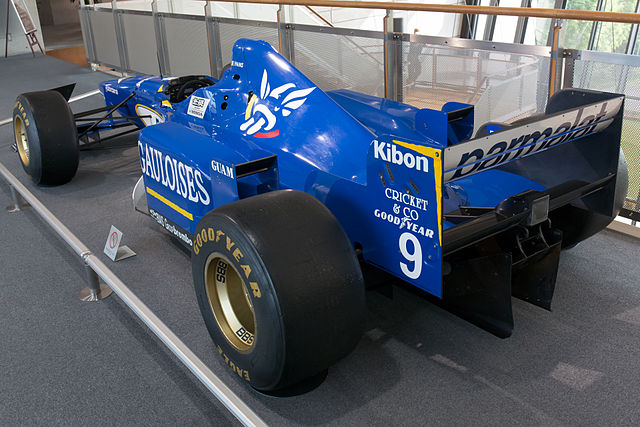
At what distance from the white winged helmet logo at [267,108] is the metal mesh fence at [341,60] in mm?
1935

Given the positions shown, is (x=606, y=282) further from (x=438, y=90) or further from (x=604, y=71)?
(x=438, y=90)

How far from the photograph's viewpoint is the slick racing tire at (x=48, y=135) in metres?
4.15

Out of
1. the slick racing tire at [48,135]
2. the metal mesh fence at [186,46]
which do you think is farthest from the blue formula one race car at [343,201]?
the metal mesh fence at [186,46]

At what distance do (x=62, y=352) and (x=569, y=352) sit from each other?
2254mm

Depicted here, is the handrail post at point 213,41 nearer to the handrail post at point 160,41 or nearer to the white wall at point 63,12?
the handrail post at point 160,41

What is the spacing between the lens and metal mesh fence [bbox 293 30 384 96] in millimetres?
4891

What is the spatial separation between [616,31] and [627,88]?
24.6 feet

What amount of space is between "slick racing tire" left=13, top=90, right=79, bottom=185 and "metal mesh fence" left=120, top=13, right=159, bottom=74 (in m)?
4.14

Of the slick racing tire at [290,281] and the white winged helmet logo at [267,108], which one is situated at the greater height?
the white winged helmet logo at [267,108]

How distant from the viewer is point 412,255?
2123 mm

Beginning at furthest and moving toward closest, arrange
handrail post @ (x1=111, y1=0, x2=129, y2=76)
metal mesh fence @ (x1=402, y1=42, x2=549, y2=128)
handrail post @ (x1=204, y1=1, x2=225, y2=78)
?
1. handrail post @ (x1=111, y1=0, x2=129, y2=76)
2. handrail post @ (x1=204, y1=1, x2=225, y2=78)
3. metal mesh fence @ (x1=402, y1=42, x2=549, y2=128)

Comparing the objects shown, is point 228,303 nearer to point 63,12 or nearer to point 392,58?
point 392,58

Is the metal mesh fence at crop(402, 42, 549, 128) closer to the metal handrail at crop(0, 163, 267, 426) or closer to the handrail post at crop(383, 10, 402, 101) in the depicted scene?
the handrail post at crop(383, 10, 402, 101)

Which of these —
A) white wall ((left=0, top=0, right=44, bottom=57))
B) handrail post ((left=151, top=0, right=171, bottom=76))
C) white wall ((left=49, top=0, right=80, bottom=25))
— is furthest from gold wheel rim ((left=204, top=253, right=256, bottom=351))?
white wall ((left=49, top=0, right=80, bottom=25))
